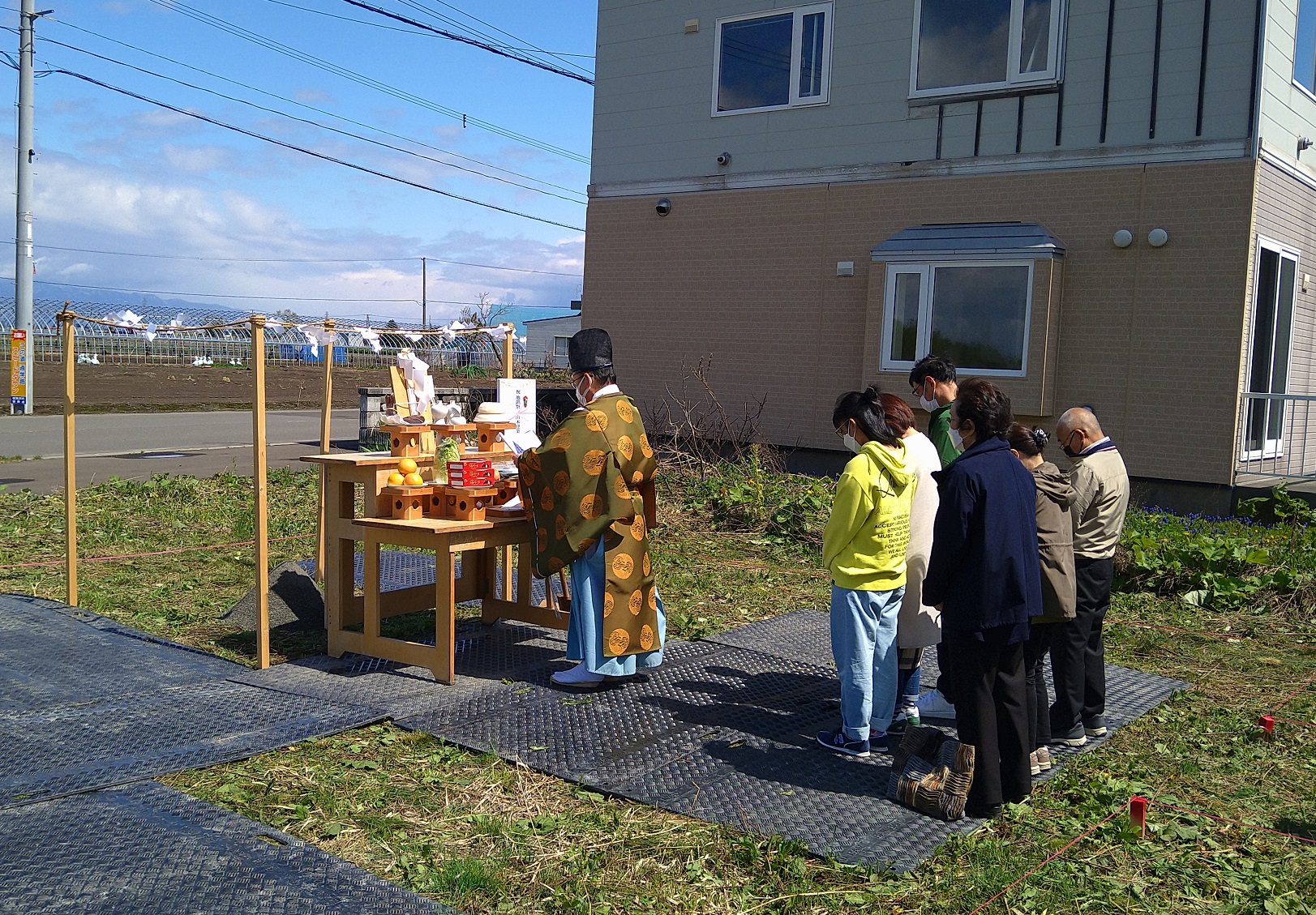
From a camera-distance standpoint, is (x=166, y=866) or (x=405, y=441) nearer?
(x=166, y=866)

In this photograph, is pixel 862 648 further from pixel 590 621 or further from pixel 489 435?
pixel 489 435

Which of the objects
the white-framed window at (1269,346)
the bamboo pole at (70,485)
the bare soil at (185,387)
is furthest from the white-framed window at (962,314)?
the bare soil at (185,387)

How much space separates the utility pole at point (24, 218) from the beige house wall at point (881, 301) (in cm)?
1214

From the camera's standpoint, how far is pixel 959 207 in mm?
12820

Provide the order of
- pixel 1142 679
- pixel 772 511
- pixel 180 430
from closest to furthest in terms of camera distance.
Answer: pixel 1142 679
pixel 772 511
pixel 180 430

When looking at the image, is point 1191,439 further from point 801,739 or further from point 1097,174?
point 801,739

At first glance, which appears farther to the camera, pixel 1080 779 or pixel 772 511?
pixel 772 511

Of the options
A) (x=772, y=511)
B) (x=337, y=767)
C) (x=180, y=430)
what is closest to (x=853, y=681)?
(x=337, y=767)

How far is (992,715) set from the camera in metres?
4.30

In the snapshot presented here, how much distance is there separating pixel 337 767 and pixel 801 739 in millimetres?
2097

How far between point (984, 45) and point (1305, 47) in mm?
3534

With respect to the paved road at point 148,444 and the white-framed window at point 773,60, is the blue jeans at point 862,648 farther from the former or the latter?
the white-framed window at point 773,60

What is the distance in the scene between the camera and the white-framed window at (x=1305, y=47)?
11992 millimetres

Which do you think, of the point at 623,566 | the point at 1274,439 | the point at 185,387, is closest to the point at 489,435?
the point at 623,566
